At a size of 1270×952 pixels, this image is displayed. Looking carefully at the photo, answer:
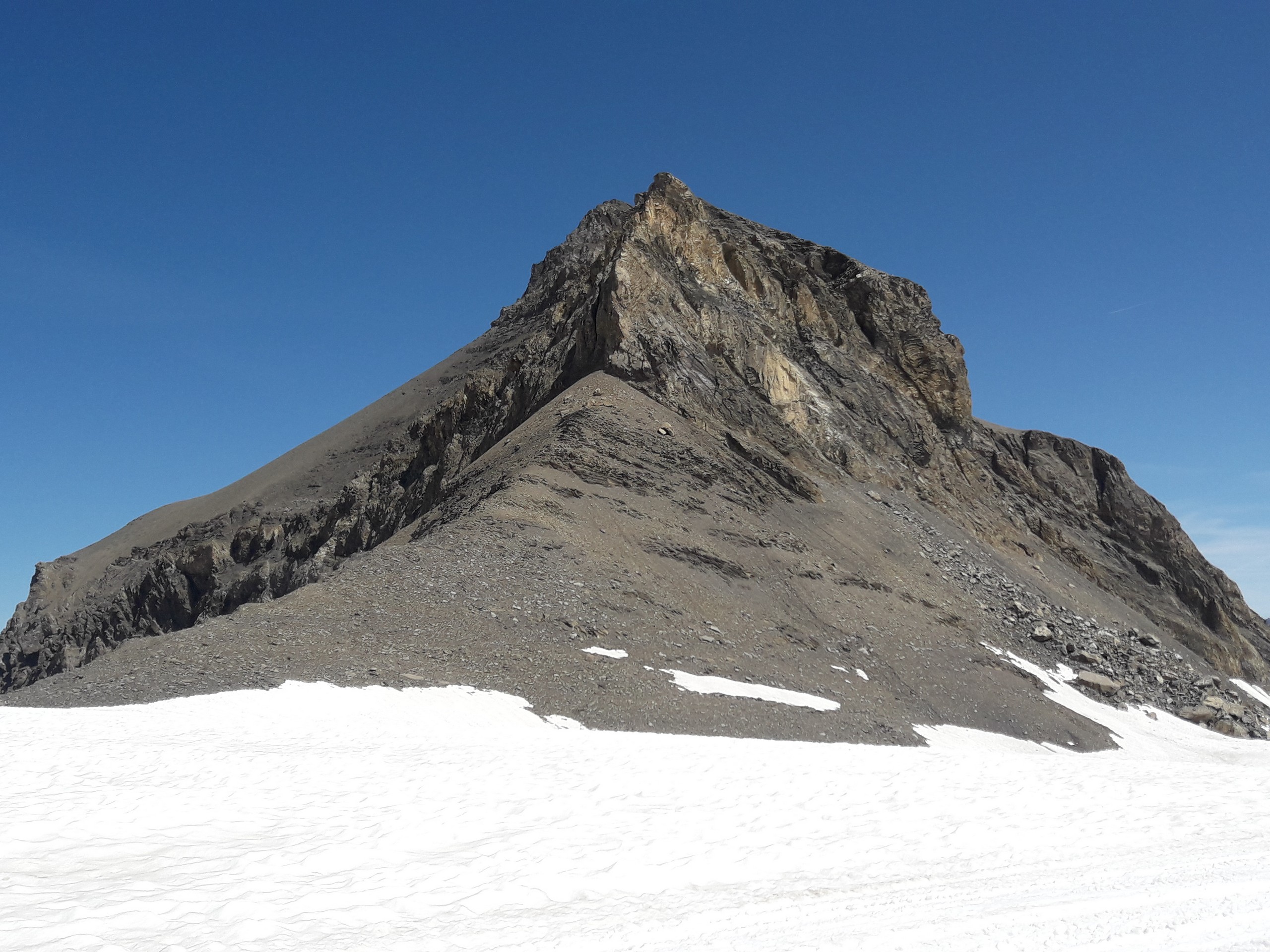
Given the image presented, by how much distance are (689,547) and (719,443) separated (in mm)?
8355

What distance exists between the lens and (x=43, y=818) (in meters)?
8.57

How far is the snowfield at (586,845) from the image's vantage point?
6.67m

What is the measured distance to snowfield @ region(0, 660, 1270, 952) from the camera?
21.9ft

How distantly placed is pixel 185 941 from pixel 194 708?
9831 millimetres

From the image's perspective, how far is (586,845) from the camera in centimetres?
900

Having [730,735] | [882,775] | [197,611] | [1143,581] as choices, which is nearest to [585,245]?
[197,611]

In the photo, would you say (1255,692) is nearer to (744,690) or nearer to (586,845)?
(744,690)

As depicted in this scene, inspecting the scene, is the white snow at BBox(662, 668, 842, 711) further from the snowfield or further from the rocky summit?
the snowfield

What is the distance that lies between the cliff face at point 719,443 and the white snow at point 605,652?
11441 millimetres

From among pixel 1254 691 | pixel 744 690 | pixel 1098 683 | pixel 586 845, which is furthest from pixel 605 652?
pixel 1254 691

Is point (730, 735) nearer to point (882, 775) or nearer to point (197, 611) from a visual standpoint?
point (882, 775)

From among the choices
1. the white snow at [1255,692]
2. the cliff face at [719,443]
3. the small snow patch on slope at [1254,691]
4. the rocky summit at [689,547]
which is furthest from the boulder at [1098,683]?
the small snow patch on slope at [1254,691]

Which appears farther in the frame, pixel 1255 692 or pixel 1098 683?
pixel 1255 692

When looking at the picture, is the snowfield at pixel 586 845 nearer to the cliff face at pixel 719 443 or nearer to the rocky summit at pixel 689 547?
the rocky summit at pixel 689 547
